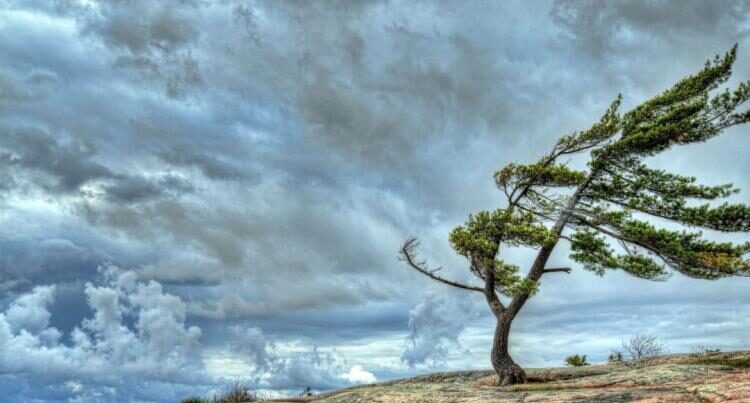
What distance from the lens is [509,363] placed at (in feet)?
80.0

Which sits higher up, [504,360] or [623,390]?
[504,360]

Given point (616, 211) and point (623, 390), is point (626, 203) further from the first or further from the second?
point (623, 390)

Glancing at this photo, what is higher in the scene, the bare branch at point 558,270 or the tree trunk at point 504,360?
the bare branch at point 558,270

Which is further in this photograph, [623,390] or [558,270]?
[558,270]

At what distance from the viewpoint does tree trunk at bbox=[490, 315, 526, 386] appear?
78.8 feet

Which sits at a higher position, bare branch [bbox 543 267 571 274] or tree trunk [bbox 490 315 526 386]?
bare branch [bbox 543 267 571 274]

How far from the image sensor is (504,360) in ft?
80.2

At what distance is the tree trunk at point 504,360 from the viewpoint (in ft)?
78.8

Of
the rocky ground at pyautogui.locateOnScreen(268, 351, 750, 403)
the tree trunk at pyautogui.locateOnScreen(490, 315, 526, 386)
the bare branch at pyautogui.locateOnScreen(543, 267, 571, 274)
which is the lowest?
the rocky ground at pyautogui.locateOnScreen(268, 351, 750, 403)

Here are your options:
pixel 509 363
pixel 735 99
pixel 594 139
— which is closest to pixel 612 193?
pixel 594 139

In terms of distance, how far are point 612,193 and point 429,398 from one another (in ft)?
45.0

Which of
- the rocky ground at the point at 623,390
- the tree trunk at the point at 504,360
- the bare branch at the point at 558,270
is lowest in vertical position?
the rocky ground at the point at 623,390

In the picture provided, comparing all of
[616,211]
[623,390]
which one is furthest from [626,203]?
[623,390]

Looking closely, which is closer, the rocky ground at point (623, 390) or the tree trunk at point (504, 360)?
the rocky ground at point (623, 390)
